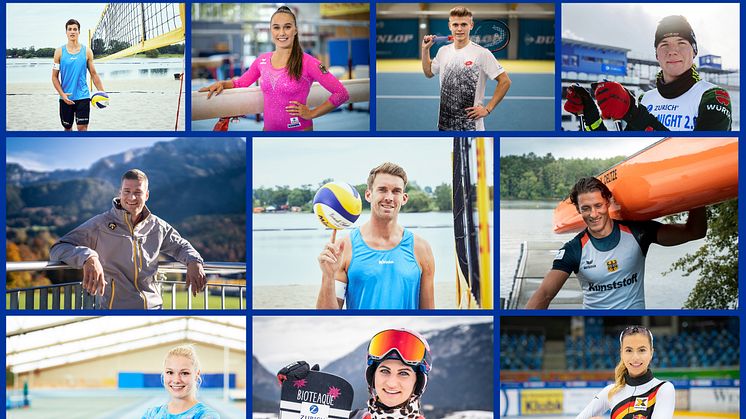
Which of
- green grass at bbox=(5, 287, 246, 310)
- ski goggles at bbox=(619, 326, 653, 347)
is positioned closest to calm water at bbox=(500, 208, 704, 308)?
ski goggles at bbox=(619, 326, 653, 347)

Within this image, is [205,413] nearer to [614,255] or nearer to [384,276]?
[384,276]

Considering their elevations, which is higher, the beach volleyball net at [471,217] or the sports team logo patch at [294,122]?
the sports team logo patch at [294,122]

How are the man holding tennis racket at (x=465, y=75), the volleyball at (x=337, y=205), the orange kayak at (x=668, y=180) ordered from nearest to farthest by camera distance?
the orange kayak at (x=668, y=180)
the volleyball at (x=337, y=205)
the man holding tennis racket at (x=465, y=75)

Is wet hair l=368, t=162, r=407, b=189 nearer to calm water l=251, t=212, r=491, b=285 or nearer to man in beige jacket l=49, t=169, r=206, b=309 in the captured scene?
calm water l=251, t=212, r=491, b=285

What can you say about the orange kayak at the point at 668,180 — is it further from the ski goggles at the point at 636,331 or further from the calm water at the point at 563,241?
the ski goggles at the point at 636,331

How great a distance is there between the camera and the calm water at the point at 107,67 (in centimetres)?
526

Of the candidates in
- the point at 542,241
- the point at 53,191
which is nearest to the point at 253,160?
the point at 53,191

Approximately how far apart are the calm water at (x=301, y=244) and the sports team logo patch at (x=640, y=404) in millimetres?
1078

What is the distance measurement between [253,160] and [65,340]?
1288 mm

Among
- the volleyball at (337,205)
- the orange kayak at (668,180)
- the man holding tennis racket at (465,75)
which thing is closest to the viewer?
the orange kayak at (668,180)

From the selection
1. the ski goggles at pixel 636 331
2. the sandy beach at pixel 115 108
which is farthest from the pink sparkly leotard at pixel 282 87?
the ski goggles at pixel 636 331

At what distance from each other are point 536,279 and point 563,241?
23cm

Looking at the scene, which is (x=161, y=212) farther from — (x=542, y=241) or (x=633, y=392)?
(x=633, y=392)

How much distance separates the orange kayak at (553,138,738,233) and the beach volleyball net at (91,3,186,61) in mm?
2079
